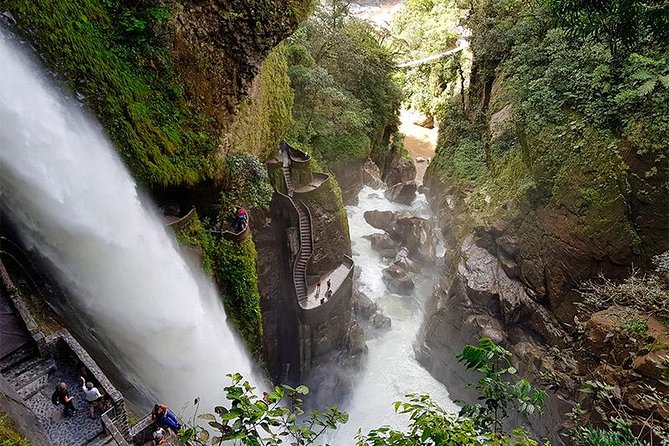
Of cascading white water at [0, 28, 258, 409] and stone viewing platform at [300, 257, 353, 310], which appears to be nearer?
cascading white water at [0, 28, 258, 409]

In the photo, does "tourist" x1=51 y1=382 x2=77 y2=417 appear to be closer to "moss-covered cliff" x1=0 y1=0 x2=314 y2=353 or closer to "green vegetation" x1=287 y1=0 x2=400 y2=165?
"moss-covered cliff" x1=0 y1=0 x2=314 y2=353

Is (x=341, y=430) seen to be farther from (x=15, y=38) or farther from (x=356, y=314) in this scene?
(x=15, y=38)

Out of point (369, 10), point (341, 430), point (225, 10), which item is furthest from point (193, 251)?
point (369, 10)

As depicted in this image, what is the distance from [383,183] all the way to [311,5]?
20700 mm

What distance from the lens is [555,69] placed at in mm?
15789

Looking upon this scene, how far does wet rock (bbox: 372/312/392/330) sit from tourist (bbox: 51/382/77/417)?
16.0 m

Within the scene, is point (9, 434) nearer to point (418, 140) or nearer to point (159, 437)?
point (159, 437)

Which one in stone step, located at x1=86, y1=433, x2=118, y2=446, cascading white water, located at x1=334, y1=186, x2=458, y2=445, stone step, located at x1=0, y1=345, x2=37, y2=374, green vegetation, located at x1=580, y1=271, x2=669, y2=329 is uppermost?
stone step, located at x1=0, y1=345, x2=37, y2=374

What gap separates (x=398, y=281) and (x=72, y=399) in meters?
18.1

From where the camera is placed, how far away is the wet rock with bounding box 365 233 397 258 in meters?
26.1

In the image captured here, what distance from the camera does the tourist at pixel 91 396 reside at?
7.39 m

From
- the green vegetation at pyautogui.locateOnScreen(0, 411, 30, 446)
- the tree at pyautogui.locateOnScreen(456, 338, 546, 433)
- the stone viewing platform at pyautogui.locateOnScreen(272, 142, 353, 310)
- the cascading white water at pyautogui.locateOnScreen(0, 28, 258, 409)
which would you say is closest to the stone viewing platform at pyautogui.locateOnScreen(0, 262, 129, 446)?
the cascading white water at pyautogui.locateOnScreen(0, 28, 258, 409)

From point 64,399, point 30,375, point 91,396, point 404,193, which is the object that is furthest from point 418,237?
point 30,375

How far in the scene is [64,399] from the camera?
7383 mm
